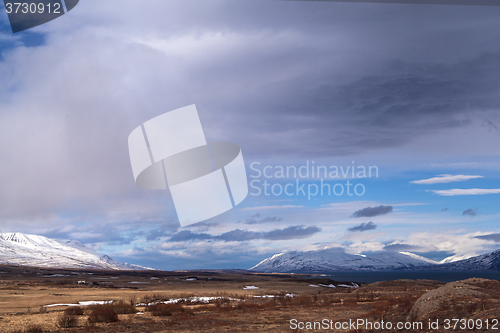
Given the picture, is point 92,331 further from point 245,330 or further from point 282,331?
point 282,331

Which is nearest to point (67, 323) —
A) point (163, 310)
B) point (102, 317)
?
point (102, 317)

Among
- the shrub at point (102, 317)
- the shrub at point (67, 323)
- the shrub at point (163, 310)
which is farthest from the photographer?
the shrub at point (163, 310)

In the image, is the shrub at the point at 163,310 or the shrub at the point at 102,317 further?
the shrub at the point at 163,310

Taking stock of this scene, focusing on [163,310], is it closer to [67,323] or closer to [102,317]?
[102,317]

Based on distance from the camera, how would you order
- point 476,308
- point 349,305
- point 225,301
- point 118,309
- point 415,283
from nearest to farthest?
point 476,308 → point 118,309 → point 349,305 → point 225,301 → point 415,283

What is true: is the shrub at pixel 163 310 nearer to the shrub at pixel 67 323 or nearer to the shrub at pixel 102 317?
the shrub at pixel 102 317

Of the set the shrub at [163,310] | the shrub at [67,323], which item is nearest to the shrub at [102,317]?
the shrub at [67,323]

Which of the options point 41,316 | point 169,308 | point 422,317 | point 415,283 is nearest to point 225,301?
point 169,308

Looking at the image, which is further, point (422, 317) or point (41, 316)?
point (41, 316)

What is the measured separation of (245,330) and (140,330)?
570 cm

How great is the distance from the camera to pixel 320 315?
25391 mm

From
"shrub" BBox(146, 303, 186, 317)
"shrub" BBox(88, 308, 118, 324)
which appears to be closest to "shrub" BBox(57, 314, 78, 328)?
"shrub" BBox(88, 308, 118, 324)

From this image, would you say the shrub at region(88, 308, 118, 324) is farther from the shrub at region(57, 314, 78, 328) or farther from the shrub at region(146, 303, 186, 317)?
the shrub at region(146, 303, 186, 317)

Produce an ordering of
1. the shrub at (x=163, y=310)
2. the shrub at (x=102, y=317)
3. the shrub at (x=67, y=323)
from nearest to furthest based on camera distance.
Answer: the shrub at (x=67, y=323)
the shrub at (x=102, y=317)
the shrub at (x=163, y=310)
